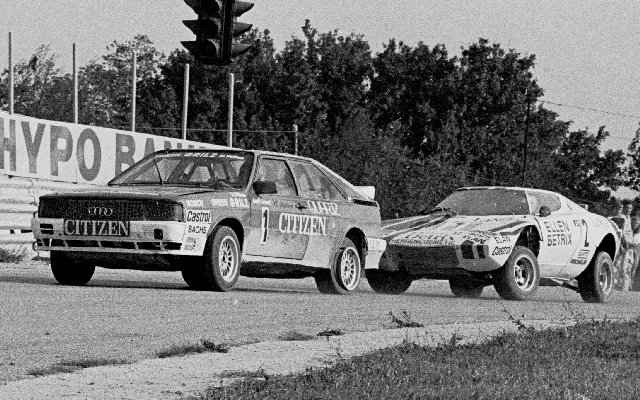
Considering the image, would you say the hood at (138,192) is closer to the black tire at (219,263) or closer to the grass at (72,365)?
the black tire at (219,263)

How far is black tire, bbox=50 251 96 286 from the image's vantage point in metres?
14.4

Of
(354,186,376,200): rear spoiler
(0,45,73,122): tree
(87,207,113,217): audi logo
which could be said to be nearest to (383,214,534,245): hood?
(354,186,376,200): rear spoiler

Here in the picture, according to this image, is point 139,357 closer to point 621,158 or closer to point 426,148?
point 426,148

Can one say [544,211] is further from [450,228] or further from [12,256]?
[12,256]

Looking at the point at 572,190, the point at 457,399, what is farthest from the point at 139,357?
the point at 572,190

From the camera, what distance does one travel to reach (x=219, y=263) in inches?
561

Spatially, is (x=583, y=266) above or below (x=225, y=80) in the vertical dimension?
below

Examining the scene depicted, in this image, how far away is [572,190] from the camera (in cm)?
8056

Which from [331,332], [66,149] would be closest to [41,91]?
[66,149]

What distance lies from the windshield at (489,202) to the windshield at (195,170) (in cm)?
370

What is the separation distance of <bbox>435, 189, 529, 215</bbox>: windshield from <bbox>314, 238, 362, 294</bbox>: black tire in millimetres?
2130

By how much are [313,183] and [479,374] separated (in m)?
8.04

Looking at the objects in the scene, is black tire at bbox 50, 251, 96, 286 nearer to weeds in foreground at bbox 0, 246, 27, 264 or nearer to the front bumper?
the front bumper

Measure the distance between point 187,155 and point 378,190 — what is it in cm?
3216
